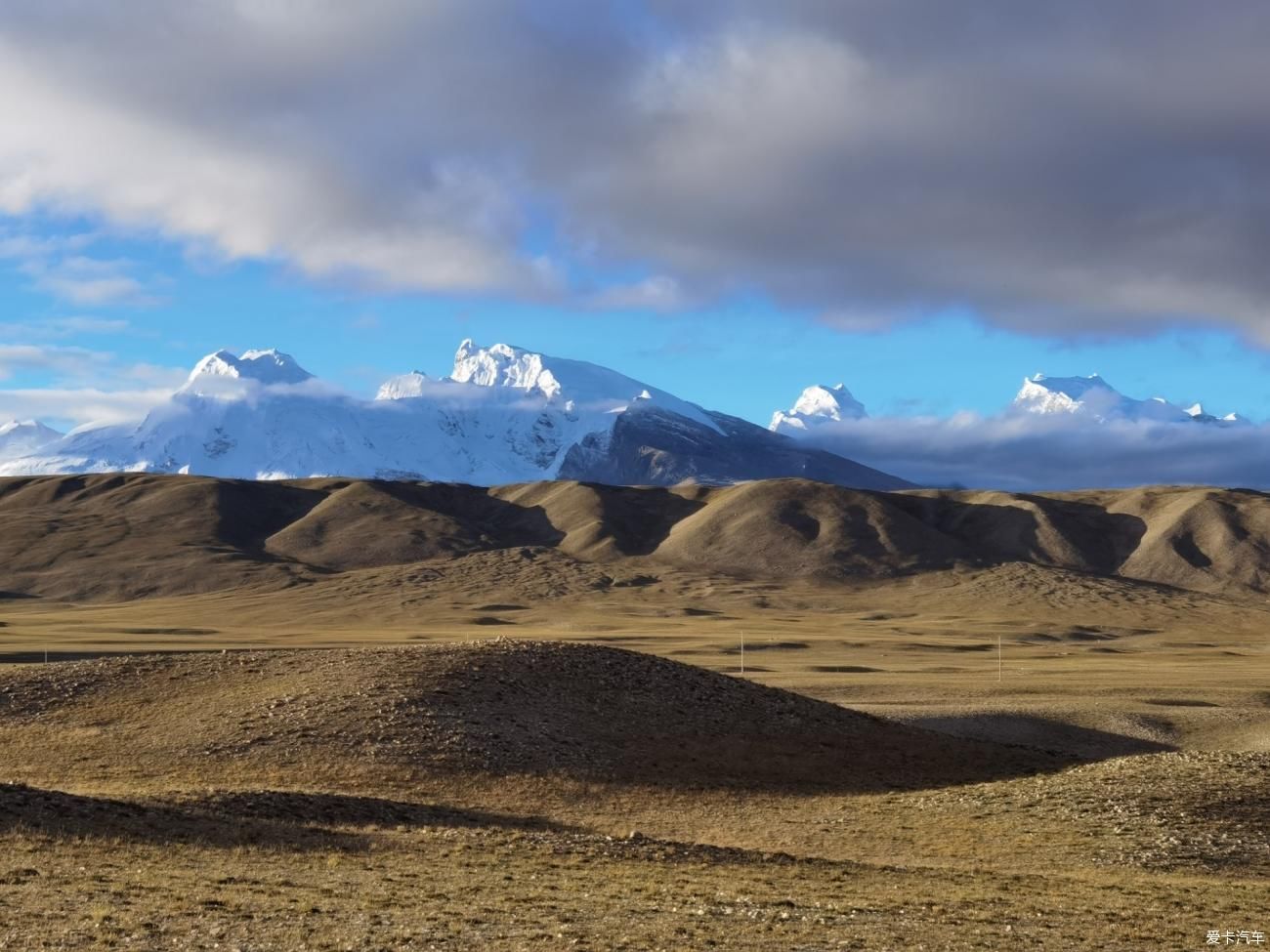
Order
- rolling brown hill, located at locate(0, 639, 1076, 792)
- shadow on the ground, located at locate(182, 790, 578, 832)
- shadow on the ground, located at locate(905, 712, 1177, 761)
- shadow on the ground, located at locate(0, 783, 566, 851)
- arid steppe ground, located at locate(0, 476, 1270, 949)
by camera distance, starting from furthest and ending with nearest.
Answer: shadow on the ground, located at locate(905, 712, 1177, 761) → rolling brown hill, located at locate(0, 639, 1076, 792) → shadow on the ground, located at locate(182, 790, 578, 832) → shadow on the ground, located at locate(0, 783, 566, 851) → arid steppe ground, located at locate(0, 476, 1270, 949)

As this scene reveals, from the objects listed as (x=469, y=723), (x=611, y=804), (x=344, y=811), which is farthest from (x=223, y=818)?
(x=469, y=723)

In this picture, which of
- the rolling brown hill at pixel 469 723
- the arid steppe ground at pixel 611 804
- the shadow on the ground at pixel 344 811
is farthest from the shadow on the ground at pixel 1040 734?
the shadow on the ground at pixel 344 811

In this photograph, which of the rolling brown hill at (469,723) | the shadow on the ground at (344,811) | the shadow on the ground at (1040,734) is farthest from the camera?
the shadow on the ground at (1040,734)

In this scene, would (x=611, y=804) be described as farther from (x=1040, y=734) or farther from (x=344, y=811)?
(x=1040, y=734)

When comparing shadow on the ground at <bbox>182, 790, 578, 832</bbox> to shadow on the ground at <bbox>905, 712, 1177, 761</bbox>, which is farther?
shadow on the ground at <bbox>905, 712, 1177, 761</bbox>

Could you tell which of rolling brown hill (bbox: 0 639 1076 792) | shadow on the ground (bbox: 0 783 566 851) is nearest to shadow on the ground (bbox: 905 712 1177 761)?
rolling brown hill (bbox: 0 639 1076 792)

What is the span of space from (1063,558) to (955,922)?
7431 inches

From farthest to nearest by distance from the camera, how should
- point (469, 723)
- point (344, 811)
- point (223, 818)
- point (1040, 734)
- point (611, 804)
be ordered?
1. point (1040, 734)
2. point (469, 723)
3. point (611, 804)
4. point (344, 811)
5. point (223, 818)

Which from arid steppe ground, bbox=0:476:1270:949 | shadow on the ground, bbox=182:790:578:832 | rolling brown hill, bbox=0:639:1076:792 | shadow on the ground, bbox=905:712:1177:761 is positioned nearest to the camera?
arid steppe ground, bbox=0:476:1270:949

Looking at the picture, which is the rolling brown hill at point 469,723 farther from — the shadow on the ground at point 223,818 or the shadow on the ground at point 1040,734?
the shadow on the ground at point 223,818

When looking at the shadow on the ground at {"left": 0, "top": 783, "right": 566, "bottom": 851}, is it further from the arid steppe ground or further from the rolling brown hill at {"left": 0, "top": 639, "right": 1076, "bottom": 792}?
the rolling brown hill at {"left": 0, "top": 639, "right": 1076, "bottom": 792}

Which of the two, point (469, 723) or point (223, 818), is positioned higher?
point (469, 723)

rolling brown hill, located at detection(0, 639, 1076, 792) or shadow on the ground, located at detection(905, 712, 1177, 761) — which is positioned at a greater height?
rolling brown hill, located at detection(0, 639, 1076, 792)

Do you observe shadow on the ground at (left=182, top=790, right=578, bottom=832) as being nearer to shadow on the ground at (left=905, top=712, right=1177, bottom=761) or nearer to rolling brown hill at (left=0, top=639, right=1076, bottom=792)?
rolling brown hill at (left=0, top=639, right=1076, bottom=792)
